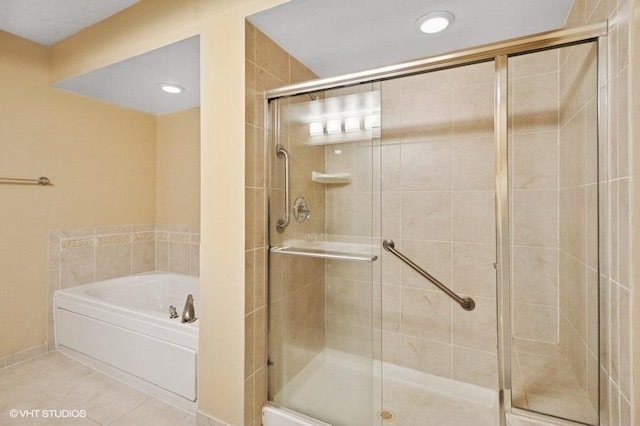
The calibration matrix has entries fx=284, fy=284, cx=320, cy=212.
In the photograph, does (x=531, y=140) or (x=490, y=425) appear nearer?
(x=490, y=425)

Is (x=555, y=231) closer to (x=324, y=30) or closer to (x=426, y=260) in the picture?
(x=426, y=260)

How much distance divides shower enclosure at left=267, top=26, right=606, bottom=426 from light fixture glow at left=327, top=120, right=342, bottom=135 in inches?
0.5

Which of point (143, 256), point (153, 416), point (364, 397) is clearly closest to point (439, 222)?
point (364, 397)

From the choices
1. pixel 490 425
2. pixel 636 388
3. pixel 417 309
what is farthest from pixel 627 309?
pixel 417 309

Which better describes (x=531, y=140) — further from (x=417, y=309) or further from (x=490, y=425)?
(x=490, y=425)

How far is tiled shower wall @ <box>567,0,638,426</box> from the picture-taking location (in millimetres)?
884

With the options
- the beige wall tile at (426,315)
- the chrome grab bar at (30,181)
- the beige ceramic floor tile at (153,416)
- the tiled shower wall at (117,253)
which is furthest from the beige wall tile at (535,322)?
the chrome grab bar at (30,181)

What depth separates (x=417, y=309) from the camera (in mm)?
1928

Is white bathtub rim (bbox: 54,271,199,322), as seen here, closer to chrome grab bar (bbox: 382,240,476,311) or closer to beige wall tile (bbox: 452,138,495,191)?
chrome grab bar (bbox: 382,240,476,311)

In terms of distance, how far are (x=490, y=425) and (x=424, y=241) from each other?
103cm

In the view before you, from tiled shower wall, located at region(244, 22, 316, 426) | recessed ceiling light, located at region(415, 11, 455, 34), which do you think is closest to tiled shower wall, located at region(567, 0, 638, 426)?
recessed ceiling light, located at region(415, 11, 455, 34)

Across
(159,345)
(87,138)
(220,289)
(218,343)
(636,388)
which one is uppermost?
(87,138)

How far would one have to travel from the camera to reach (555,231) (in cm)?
160

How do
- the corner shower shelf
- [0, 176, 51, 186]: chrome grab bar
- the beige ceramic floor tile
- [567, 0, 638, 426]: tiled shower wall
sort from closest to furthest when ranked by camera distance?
[567, 0, 638, 426]: tiled shower wall, the corner shower shelf, the beige ceramic floor tile, [0, 176, 51, 186]: chrome grab bar
